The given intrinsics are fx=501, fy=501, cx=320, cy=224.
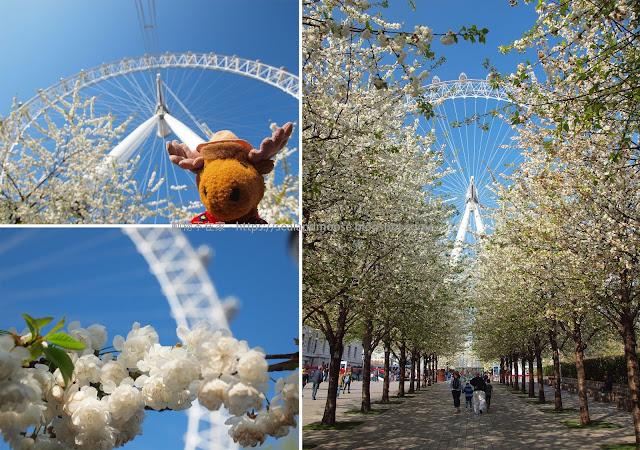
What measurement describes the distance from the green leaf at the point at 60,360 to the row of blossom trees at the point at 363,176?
3511mm

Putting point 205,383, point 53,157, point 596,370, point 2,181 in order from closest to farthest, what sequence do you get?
point 205,383
point 2,181
point 53,157
point 596,370

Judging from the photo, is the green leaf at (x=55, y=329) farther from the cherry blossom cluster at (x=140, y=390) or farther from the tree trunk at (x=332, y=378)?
the tree trunk at (x=332, y=378)

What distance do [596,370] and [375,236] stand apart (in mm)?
22594

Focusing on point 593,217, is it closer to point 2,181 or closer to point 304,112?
point 304,112

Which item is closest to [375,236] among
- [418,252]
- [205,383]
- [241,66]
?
[418,252]

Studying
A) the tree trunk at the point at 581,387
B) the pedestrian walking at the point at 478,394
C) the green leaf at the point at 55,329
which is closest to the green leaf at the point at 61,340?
the green leaf at the point at 55,329

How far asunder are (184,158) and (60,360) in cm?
502

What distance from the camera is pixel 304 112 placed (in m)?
6.62

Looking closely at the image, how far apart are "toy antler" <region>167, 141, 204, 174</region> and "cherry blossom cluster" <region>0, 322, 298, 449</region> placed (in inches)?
171

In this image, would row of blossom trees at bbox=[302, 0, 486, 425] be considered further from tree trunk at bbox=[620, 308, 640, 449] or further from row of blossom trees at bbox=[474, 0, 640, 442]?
tree trunk at bbox=[620, 308, 640, 449]

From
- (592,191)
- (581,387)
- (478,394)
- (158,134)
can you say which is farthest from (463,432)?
(158,134)

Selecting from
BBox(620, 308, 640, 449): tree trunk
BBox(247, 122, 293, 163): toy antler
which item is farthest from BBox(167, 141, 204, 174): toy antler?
BBox(620, 308, 640, 449): tree trunk

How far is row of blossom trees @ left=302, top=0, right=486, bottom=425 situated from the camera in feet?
17.2

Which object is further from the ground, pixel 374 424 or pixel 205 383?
pixel 205 383
